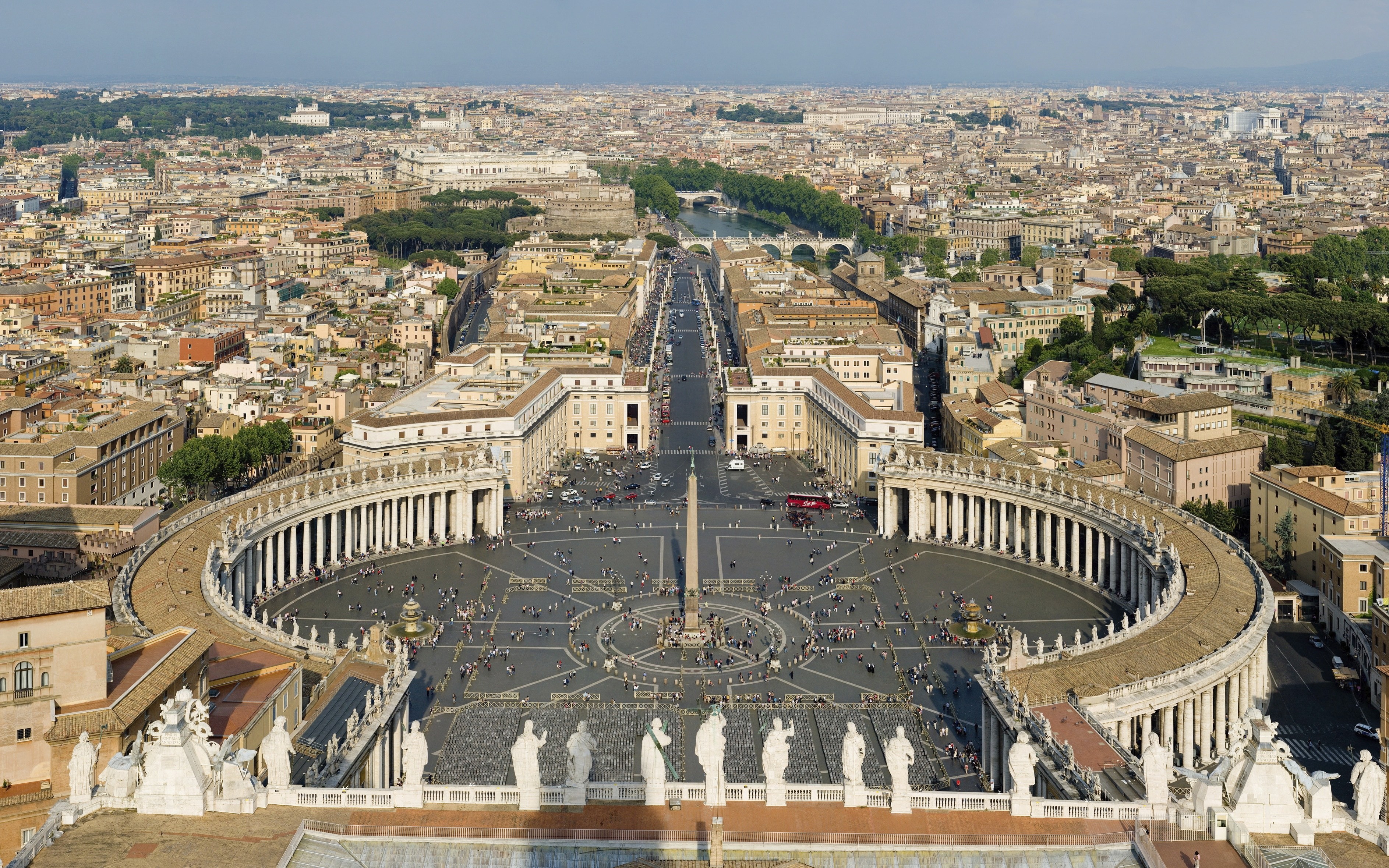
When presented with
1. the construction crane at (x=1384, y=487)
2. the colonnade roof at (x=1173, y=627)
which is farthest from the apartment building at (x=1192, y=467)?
the construction crane at (x=1384, y=487)

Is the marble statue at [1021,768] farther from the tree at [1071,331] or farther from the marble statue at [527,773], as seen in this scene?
the tree at [1071,331]

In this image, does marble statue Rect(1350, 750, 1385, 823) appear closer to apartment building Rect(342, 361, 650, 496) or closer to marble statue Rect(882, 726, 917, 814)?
marble statue Rect(882, 726, 917, 814)

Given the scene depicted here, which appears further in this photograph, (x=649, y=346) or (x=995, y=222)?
(x=995, y=222)

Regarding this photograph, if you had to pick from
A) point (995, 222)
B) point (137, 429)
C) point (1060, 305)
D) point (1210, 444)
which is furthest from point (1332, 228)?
point (137, 429)

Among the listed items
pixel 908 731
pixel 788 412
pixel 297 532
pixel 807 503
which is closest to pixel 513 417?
pixel 297 532

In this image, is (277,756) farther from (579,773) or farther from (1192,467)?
(1192,467)

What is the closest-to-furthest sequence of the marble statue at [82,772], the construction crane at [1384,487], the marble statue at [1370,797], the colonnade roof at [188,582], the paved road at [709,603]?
the marble statue at [1370,797], the marble statue at [82,772], the colonnade roof at [188,582], the paved road at [709,603], the construction crane at [1384,487]

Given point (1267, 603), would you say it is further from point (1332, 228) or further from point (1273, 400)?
point (1332, 228)
